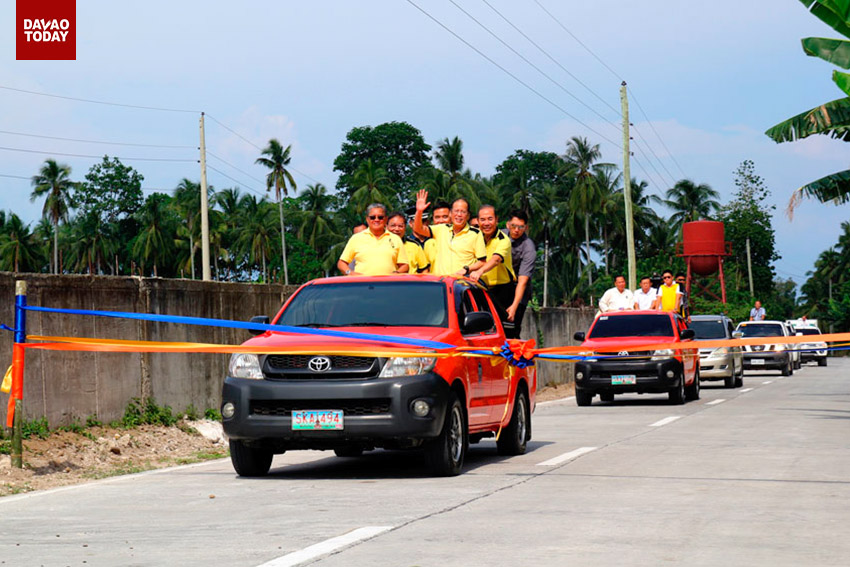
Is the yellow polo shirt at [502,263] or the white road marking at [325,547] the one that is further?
the yellow polo shirt at [502,263]

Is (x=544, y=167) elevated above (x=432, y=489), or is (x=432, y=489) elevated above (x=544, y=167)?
(x=544, y=167)

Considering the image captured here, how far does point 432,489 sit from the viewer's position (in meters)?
9.45

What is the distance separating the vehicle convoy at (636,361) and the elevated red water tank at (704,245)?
38.2 meters

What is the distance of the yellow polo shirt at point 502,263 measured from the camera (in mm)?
13234

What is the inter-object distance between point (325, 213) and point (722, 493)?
9447 centimetres

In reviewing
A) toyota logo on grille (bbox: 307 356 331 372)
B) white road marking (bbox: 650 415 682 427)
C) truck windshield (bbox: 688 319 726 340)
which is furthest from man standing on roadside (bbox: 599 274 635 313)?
toyota logo on grille (bbox: 307 356 331 372)

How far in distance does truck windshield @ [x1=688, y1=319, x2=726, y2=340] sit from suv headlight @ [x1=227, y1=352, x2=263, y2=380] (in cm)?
2097

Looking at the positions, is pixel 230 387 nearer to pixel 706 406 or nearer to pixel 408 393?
pixel 408 393

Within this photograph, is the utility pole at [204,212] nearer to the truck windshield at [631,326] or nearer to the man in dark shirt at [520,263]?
the truck windshield at [631,326]

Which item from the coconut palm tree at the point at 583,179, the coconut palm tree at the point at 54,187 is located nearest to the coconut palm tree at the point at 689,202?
the coconut palm tree at the point at 583,179

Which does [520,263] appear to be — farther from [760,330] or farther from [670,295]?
[760,330]

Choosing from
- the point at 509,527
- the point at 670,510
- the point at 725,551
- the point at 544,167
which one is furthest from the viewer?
the point at 544,167

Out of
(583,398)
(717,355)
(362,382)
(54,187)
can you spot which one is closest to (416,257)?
(362,382)

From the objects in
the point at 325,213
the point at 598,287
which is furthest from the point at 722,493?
the point at 325,213
